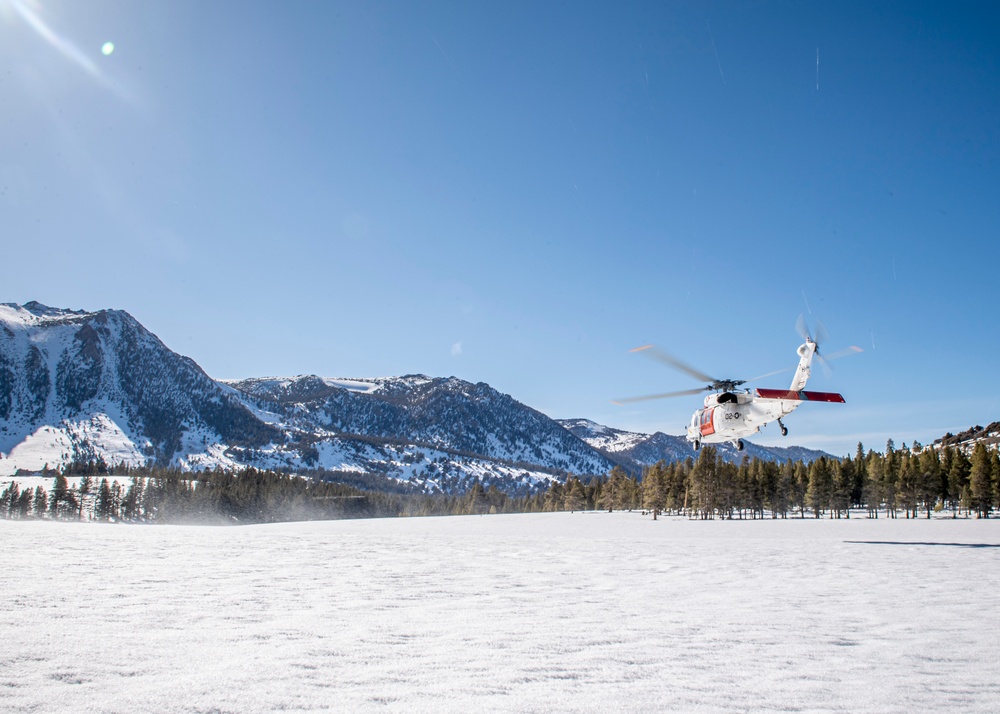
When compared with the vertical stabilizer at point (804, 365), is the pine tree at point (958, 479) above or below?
below

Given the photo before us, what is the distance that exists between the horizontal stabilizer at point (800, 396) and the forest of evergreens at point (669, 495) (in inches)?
2148

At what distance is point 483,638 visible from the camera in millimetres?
9477

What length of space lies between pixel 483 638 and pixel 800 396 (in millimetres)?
24357

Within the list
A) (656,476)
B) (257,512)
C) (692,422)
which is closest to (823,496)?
(656,476)

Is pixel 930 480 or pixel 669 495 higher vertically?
pixel 930 480

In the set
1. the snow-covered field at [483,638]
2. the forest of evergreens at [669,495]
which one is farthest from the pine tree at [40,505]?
the snow-covered field at [483,638]

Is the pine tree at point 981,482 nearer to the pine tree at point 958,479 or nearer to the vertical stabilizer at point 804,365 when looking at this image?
the pine tree at point 958,479

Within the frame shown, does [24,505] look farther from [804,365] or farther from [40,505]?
[804,365]

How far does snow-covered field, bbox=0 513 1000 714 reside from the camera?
6648 mm

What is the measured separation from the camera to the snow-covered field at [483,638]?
6648 mm

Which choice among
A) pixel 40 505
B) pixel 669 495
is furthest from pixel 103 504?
pixel 669 495

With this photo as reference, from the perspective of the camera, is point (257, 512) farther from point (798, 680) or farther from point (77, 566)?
point (798, 680)

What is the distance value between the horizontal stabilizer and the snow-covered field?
10.4m

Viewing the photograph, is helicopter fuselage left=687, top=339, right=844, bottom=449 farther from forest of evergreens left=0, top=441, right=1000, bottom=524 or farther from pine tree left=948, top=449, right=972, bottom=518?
pine tree left=948, top=449, right=972, bottom=518
